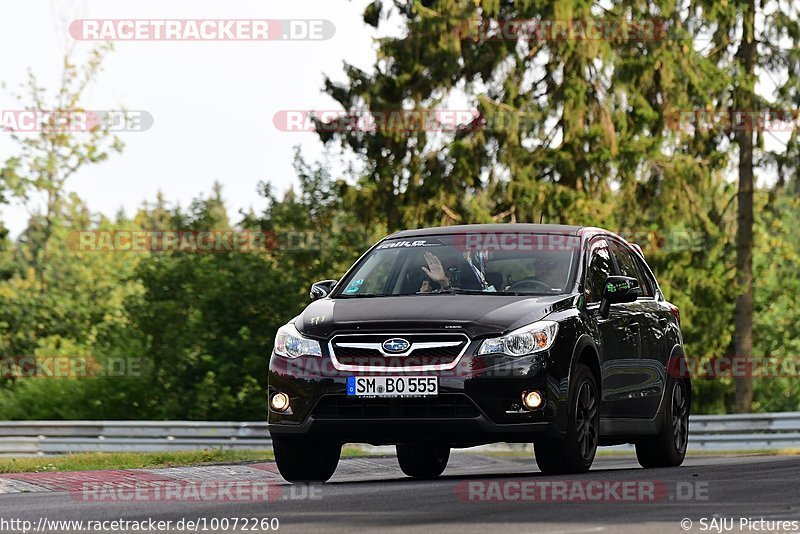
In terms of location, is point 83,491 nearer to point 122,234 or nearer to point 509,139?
point 509,139

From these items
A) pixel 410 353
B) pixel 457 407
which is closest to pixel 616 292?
pixel 457 407

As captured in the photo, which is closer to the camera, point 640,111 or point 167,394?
point 640,111

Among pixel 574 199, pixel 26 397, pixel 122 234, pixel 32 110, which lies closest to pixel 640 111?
pixel 574 199

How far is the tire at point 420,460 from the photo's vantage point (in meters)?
13.6

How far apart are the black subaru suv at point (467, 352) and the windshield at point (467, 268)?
0.01m

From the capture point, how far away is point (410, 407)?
34.5ft

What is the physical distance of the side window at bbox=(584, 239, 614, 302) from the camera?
11.8 meters

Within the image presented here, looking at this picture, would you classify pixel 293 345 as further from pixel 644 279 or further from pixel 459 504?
pixel 644 279

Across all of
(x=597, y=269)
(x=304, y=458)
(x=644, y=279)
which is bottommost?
(x=304, y=458)

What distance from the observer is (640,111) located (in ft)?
116

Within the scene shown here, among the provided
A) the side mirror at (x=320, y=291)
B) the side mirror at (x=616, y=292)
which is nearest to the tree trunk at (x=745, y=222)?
the side mirror at (x=616, y=292)

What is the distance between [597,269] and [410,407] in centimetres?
250

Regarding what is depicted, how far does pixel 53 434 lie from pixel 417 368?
23788 millimetres

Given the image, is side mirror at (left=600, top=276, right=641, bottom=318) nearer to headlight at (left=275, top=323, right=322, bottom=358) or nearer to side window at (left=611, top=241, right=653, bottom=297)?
side window at (left=611, top=241, right=653, bottom=297)
